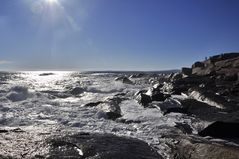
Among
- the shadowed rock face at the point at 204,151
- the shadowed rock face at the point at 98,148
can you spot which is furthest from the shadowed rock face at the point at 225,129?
the shadowed rock face at the point at 98,148

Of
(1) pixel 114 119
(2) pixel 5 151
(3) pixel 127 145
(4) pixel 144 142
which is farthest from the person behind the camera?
(1) pixel 114 119

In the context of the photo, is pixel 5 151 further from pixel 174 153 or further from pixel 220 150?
pixel 220 150

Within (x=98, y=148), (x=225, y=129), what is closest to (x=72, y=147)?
(x=98, y=148)

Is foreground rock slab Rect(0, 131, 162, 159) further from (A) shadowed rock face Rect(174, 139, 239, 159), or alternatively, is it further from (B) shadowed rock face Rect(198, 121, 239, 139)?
(B) shadowed rock face Rect(198, 121, 239, 139)

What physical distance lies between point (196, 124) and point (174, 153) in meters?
3.27

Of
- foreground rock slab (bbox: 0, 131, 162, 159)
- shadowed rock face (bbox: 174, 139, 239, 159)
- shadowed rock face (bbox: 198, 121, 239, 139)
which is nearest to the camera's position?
shadowed rock face (bbox: 174, 139, 239, 159)

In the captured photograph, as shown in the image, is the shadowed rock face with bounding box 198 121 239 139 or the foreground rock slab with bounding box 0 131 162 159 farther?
the shadowed rock face with bounding box 198 121 239 139

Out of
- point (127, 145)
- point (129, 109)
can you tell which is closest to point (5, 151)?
point (127, 145)

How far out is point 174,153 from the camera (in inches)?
247

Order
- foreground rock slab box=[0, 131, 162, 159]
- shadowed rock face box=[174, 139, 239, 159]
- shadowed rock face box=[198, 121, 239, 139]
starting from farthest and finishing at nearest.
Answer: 1. shadowed rock face box=[198, 121, 239, 139]
2. foreground rock slab box=[0, 131, 162, 159]
3. shadowed rock face box=[174, 139, 239, 159]

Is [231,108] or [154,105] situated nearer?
[231,108]

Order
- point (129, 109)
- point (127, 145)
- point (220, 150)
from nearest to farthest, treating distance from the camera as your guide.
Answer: point (220, 150) < point (127, 145) < point (129, 109)

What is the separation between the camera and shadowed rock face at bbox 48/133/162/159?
19.1 feet

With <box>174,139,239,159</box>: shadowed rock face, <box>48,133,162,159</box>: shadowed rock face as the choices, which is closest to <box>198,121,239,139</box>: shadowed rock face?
<box>174,139,239,159</box>: shadowed rock face
